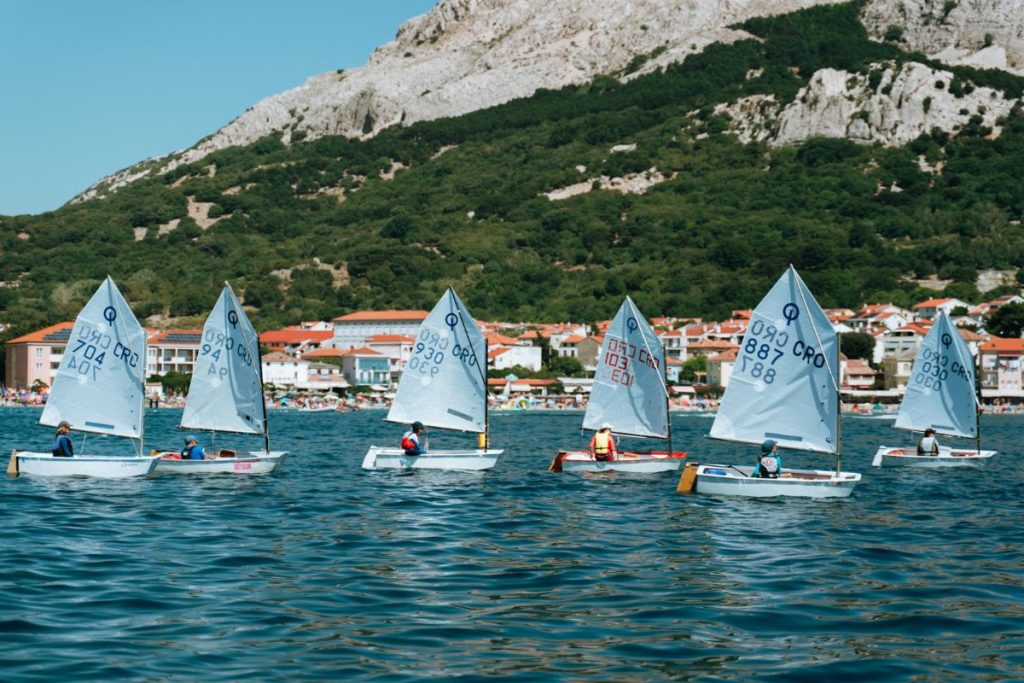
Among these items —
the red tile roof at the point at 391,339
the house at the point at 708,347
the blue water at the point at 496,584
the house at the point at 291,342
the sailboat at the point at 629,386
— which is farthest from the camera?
the house at the point at 291,342

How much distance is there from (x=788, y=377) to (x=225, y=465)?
18792mm

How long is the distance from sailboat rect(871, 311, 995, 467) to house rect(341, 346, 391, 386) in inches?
5214

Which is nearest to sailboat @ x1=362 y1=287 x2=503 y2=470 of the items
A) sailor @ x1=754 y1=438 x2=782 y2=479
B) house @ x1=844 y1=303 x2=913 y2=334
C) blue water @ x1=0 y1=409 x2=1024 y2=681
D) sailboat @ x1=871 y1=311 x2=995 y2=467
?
blue water @ x1=0 y1=409 x2=1024 y2=681

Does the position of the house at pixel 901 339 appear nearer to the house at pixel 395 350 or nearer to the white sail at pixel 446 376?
the house at pixel 395 350

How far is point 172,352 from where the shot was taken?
186 meters

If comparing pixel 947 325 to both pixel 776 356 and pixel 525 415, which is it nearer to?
pixel 776 356

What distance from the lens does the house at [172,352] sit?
185 m

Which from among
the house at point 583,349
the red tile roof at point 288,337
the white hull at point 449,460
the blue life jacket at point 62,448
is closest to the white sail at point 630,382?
the white hull at point 449,460

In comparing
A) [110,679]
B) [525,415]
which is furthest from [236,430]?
[525,415]

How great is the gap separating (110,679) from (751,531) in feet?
58.7

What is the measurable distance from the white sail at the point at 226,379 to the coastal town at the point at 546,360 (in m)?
112

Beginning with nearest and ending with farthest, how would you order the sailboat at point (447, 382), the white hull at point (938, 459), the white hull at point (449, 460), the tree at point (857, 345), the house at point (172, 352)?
the white hull at point (449, 460) < the sailboat at point (447, 382) < the white hull at point (938, 459) < the tree at point (857, 345) < the house at point (172, 352)

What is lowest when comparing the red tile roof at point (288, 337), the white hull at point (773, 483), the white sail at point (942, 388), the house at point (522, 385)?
the white hull at point (773, 483)

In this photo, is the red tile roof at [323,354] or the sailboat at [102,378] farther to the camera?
the red tile roof at [323,354]
